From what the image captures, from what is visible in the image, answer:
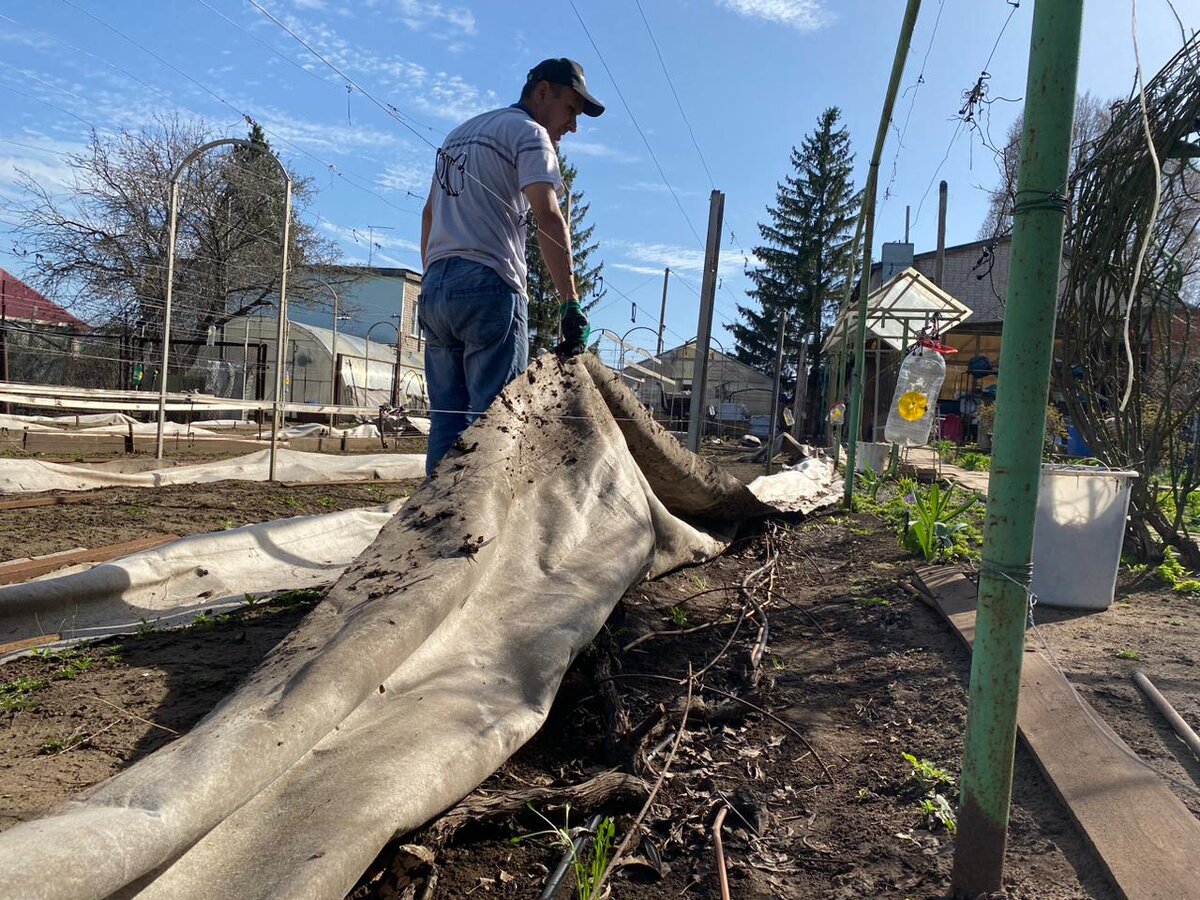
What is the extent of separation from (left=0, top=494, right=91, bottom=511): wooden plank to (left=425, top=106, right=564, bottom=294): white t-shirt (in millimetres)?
3477

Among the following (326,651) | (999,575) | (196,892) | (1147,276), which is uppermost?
(1147,276)

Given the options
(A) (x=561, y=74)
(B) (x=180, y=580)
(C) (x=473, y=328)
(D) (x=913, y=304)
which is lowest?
(B) (x=180, y=580)

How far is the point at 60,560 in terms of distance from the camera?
3.23m

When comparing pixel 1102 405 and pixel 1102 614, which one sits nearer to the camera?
pixel 1102 614

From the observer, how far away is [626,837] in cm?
143

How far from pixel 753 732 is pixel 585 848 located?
767 mm

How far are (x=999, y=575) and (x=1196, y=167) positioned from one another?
11.6ft

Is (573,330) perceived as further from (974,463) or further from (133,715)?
(974,463)

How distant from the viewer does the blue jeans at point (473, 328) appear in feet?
9.02

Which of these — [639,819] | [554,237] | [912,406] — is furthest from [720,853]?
[912,406]

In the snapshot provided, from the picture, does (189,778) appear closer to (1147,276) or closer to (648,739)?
(648,739)

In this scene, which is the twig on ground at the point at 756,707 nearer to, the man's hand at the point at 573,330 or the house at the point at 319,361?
the man's hand at the point at 573,330

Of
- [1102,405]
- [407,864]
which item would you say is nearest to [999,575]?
[407,864]

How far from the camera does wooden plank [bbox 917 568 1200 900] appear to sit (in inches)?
54.6
